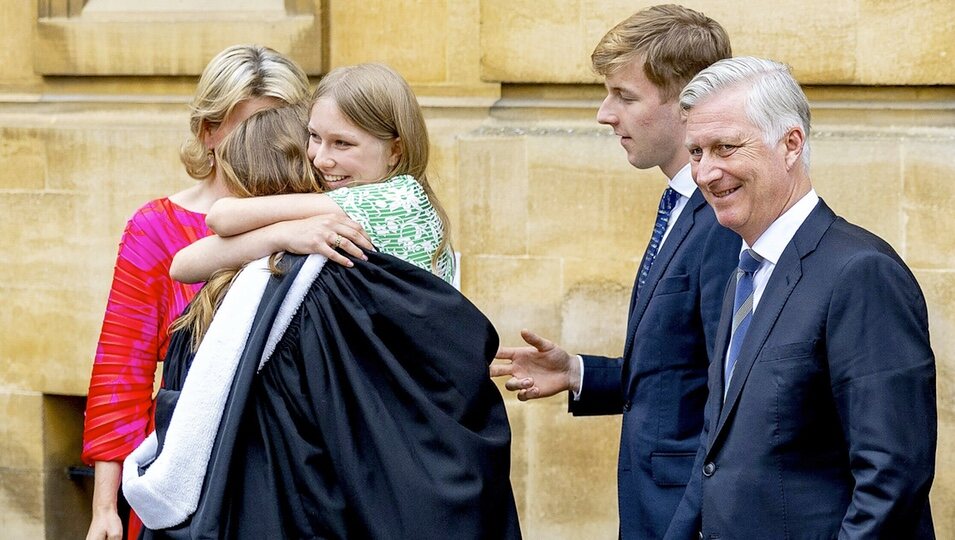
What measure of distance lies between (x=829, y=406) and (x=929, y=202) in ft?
7.40

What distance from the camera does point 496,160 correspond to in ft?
16.1

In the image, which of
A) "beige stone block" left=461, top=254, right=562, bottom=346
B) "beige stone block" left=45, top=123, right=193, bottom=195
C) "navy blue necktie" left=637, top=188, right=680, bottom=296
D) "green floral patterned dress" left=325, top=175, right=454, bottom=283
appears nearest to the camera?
"green floral patterned dress" left=325, top=175, right=454, bottom=283

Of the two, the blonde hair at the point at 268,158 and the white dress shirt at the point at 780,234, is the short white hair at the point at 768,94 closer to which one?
the white dress shirt at the point at 780,234

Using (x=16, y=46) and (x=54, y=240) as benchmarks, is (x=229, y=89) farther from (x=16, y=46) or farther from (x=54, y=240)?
(x=16, y=46)

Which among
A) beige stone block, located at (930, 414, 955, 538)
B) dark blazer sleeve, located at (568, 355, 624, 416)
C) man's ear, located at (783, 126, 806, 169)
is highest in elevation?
man's ear, located at (783, 126, 806, 169)

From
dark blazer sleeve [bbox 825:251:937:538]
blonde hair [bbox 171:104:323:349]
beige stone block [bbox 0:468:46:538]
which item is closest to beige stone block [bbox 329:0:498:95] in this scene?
beige stone block [bbox 0:468:46:538]

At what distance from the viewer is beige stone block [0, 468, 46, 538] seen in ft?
18.5

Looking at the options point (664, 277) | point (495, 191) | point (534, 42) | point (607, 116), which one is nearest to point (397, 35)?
point (534, 42)

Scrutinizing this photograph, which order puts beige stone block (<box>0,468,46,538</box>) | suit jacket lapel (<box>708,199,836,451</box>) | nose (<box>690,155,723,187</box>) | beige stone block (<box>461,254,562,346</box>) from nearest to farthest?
1. suit jacket lapel (<box>708,199,836,451</box>)
2. nose (<box>690,155,723,187</box>)
3. beige stone block (<box>461,254,562,346</box>)
4. beige stone block (<box>0,468,46,538</box>)

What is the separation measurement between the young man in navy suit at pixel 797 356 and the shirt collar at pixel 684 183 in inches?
19.1

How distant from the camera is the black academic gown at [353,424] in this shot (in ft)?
8.51

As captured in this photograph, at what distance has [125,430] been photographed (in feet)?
11.5

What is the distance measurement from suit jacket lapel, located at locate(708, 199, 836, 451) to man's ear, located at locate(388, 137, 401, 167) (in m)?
0.81

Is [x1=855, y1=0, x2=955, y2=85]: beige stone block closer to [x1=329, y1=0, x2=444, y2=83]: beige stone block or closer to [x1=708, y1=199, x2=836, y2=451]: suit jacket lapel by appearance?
[x1=329, y1=0, x2=444, y2=83]: beige stone block
